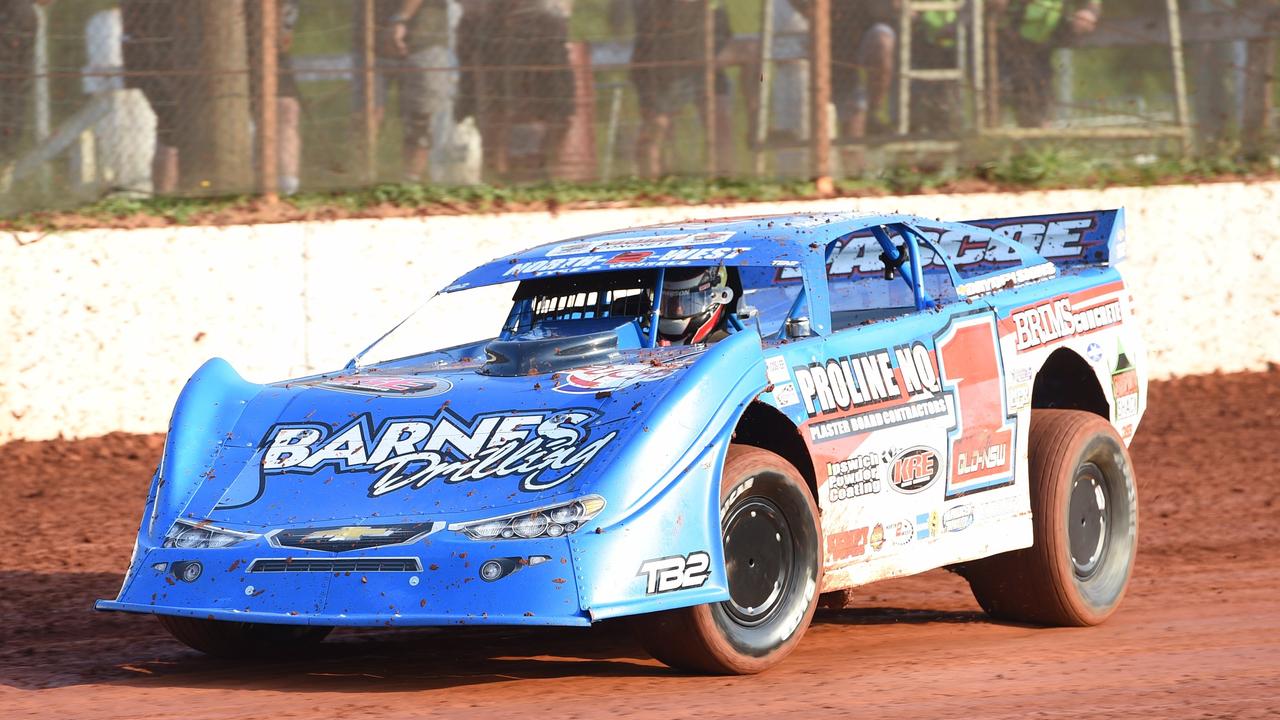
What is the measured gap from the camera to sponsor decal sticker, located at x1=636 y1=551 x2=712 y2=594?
4984mm

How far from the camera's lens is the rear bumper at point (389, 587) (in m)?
4.88

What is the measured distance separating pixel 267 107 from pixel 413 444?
6.40 m

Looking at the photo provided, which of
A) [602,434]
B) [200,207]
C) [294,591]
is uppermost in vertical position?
[200,207]

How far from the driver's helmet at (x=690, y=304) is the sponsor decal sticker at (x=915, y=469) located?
31.4 inches

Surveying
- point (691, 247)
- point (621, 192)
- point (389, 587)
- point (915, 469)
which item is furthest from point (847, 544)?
point (621, 192)

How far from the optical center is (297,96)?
11.3 m

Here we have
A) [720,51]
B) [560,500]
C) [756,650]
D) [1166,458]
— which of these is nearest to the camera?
[560,500]

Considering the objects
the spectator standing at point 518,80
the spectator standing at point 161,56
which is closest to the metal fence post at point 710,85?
the spectator standing at point 518,80

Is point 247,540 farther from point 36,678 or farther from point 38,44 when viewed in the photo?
point 38,44

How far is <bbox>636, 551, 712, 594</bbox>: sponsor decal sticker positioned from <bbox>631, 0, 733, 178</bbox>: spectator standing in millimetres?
7397

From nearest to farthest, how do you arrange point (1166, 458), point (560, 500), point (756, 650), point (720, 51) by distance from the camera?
point (560, 500) → point (756, 650) → point (1166, 458) → point (720, 51)

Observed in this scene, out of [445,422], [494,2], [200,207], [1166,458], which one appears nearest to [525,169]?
[494,2]

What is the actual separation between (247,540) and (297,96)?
660cm

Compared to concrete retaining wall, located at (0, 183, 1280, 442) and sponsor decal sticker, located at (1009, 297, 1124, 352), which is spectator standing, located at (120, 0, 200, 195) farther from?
sponsor decal sticker, located at (1009, 297, 1124, 352)
